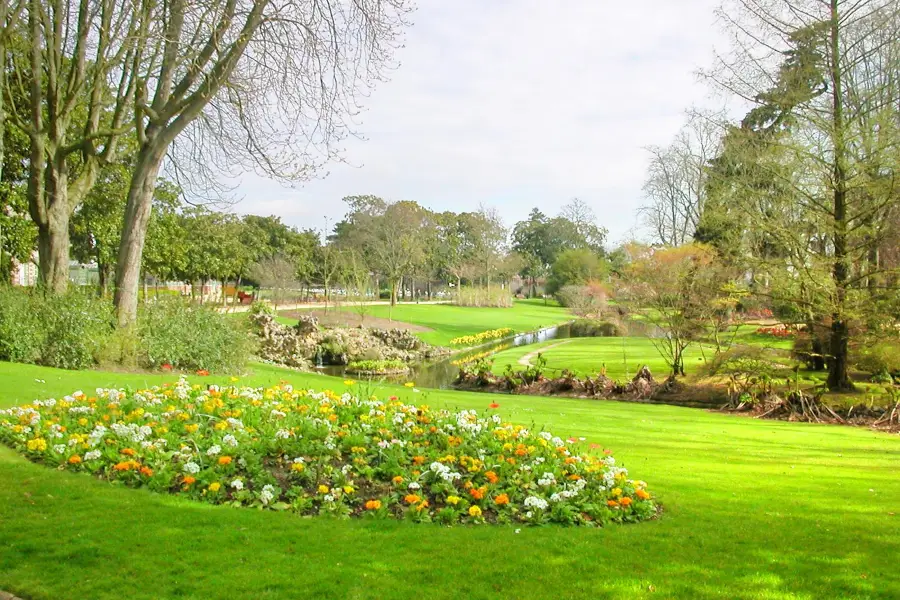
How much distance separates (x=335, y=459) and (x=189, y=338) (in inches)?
373

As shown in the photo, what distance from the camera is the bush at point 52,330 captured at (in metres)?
12.6

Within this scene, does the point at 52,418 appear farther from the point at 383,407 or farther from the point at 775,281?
the point at 775,281

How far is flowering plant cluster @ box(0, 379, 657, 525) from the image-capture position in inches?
209

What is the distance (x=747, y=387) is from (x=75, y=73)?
18.2 metres

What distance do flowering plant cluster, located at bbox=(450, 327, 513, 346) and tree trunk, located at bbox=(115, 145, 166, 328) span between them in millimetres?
27036

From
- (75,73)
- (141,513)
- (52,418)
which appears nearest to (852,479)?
(141,513)

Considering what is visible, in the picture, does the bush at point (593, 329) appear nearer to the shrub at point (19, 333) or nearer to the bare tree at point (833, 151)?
the bare tree at point (833, 151)

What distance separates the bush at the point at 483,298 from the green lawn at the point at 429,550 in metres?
63.5

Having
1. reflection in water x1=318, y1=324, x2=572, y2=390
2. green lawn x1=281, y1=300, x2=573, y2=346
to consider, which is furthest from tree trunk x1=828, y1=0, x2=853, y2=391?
green lawn x1=281, y1=300, x2=573, y2=346

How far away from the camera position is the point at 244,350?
611 inches

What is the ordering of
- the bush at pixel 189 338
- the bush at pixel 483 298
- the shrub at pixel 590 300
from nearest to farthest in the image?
the bush at pixel 189 338 → the shrub at pixel 590 300 → the bush at pixel 483 298

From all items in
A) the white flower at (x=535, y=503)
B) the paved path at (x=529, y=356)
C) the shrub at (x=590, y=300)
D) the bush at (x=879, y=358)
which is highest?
the shrub at (x=590, y=300)

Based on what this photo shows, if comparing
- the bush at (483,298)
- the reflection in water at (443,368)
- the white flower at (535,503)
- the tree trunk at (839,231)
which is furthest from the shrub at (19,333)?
the bush at (483,298)

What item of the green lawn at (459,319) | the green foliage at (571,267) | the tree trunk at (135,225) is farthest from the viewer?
the green foliage at (571,267)
